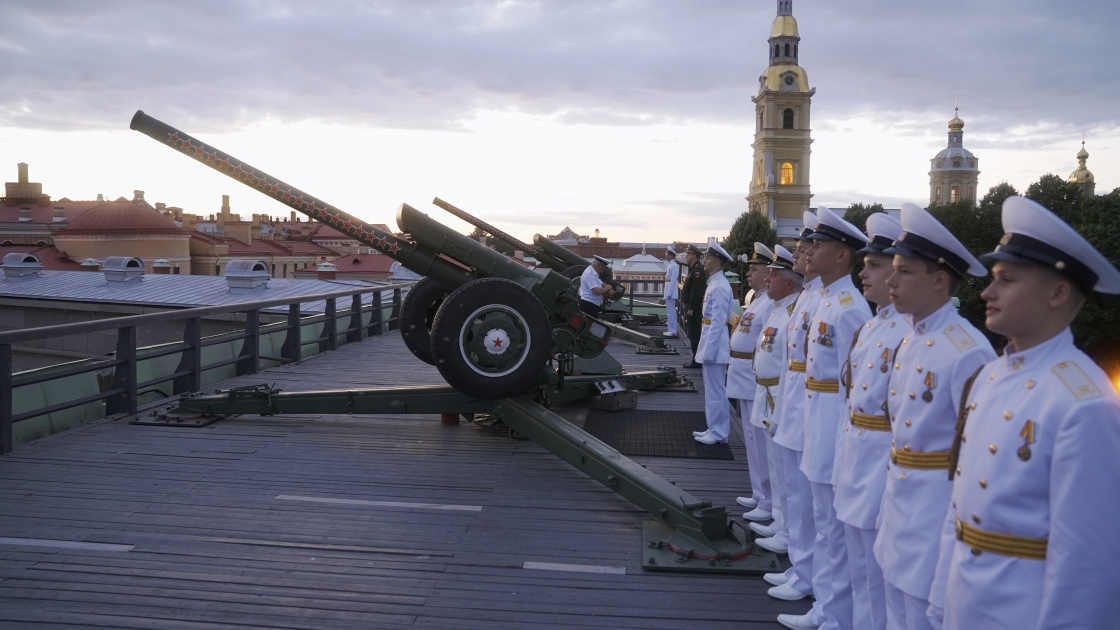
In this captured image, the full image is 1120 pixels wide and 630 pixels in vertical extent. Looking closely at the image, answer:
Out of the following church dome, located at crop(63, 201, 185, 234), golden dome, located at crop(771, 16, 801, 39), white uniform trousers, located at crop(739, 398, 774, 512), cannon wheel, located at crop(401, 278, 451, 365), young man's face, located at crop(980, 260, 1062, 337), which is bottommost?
white uniform trousers, located at crop(739, 398, 774, 512)

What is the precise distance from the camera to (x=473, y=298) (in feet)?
21.0

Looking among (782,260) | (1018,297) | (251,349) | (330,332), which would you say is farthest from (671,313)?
(1018,297)

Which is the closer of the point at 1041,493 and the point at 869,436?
the point at 1041,493

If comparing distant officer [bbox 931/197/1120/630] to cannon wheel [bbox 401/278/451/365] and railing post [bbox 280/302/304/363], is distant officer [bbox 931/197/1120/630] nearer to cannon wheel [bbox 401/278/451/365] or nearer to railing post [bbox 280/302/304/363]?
cannon wheel [bbox 401/278/451/365]

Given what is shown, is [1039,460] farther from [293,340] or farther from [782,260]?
[293,340]

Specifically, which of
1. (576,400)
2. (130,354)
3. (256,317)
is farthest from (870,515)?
(256,317)

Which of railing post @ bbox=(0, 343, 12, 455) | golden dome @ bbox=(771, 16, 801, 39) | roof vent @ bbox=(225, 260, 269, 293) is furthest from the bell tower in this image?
railing post @ bbox=(0, 343, 12, 455)

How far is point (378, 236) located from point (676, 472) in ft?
10.4

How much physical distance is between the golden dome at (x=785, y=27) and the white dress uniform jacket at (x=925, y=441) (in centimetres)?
9332

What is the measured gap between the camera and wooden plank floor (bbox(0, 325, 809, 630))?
386 centimetres

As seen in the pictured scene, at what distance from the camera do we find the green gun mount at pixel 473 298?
641 centimetres

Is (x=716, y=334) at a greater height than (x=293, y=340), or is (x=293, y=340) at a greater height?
(x=716, y=334)

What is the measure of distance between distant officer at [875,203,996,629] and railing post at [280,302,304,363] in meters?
9.56

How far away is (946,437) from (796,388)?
5.12 ft
